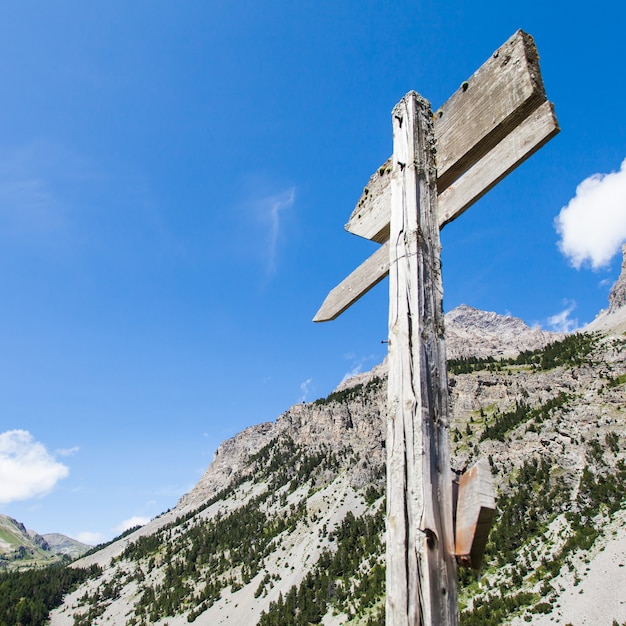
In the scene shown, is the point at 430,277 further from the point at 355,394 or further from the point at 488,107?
the point at 355,394

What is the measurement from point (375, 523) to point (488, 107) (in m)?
109

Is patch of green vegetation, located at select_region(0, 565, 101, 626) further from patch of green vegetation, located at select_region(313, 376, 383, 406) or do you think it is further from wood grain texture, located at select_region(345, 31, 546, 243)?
wood grain texture, located at select_region(345, 31, 546, 243)

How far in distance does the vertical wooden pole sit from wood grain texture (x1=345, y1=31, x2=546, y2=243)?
0.34 feet

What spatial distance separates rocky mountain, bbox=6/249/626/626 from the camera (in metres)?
64.1

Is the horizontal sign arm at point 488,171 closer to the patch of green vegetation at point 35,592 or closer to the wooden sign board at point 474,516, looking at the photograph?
the wooden sign board at point 474,516

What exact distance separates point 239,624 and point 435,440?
110626 millimetres

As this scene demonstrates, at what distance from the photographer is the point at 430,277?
2.22m

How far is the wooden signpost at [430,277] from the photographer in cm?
163

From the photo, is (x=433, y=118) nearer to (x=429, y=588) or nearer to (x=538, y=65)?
(x=538, y=65)

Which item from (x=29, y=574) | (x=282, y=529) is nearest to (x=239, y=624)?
(x=282, y=529)

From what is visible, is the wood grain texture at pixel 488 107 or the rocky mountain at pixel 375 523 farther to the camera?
the rocky mountain at pixel 375 523

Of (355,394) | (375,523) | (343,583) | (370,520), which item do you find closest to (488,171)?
(343,583)

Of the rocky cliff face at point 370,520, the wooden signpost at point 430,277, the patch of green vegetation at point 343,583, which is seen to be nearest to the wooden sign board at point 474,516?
the wooden signpost at point 430,277

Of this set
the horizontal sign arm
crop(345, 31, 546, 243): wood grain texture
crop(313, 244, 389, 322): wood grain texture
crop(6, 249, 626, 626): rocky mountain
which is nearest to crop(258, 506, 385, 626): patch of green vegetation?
crop(6, 249, 626, 626): rocky mountain
